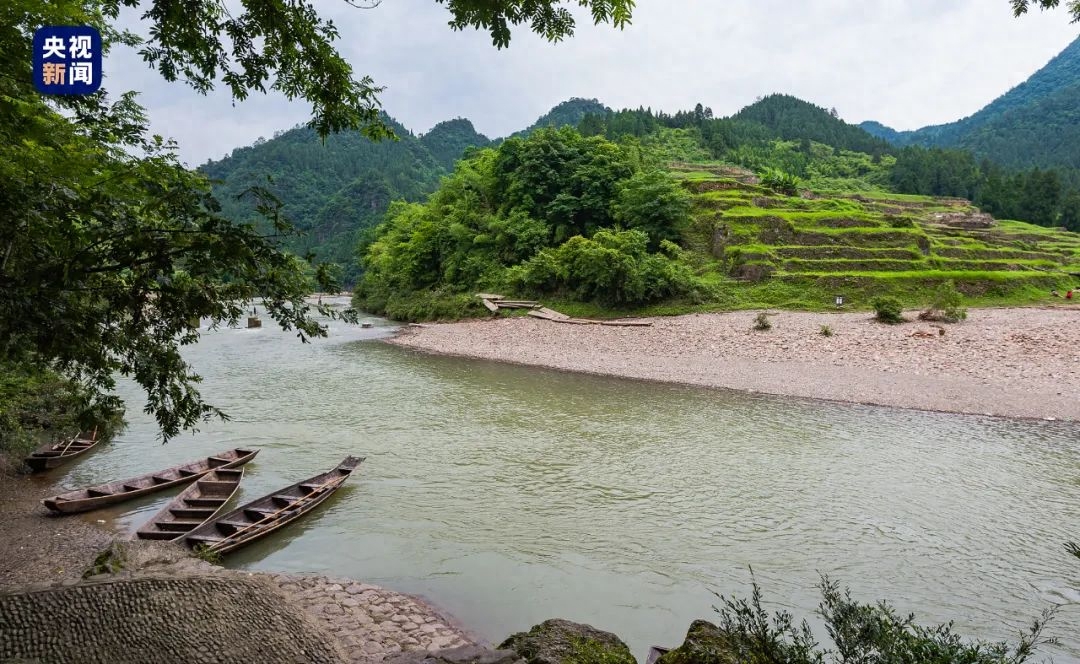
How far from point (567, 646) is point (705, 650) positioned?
41.9 inches

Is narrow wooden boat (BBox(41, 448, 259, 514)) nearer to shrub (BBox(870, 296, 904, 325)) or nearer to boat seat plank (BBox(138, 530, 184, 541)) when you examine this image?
boat seat plank (BBox(138, 530, 184, 541))

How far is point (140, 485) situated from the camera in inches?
520

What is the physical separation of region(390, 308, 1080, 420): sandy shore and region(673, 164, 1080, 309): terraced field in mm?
4763

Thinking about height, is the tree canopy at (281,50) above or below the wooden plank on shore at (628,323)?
above

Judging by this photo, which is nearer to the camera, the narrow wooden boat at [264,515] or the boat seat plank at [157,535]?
the narrow wooden boat at [264,515]

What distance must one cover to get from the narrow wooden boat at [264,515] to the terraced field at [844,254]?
32256mm

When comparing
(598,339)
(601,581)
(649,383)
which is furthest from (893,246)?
(601,581)

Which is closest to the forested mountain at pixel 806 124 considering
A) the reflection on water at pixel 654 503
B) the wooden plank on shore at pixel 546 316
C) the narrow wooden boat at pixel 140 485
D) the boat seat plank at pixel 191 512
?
the wooden plank on shore at pixel 546 316

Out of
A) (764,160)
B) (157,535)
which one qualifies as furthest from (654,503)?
(764,160)

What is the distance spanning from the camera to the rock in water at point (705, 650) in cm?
439

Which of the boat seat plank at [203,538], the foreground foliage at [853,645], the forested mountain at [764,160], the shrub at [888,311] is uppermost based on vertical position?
the forested mountain at [764,160]

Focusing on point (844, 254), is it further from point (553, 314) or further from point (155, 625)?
point (155, 625)

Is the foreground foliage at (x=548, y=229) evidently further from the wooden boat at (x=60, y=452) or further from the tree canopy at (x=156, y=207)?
the tree canopy at (x=156, y=207)

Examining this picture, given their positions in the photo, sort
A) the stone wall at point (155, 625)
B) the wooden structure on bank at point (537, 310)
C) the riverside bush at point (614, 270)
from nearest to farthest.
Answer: the stone wall at point (155, 625), the wooden structure on bank at point (537, 310), the riverside bush at point (614, 270)
